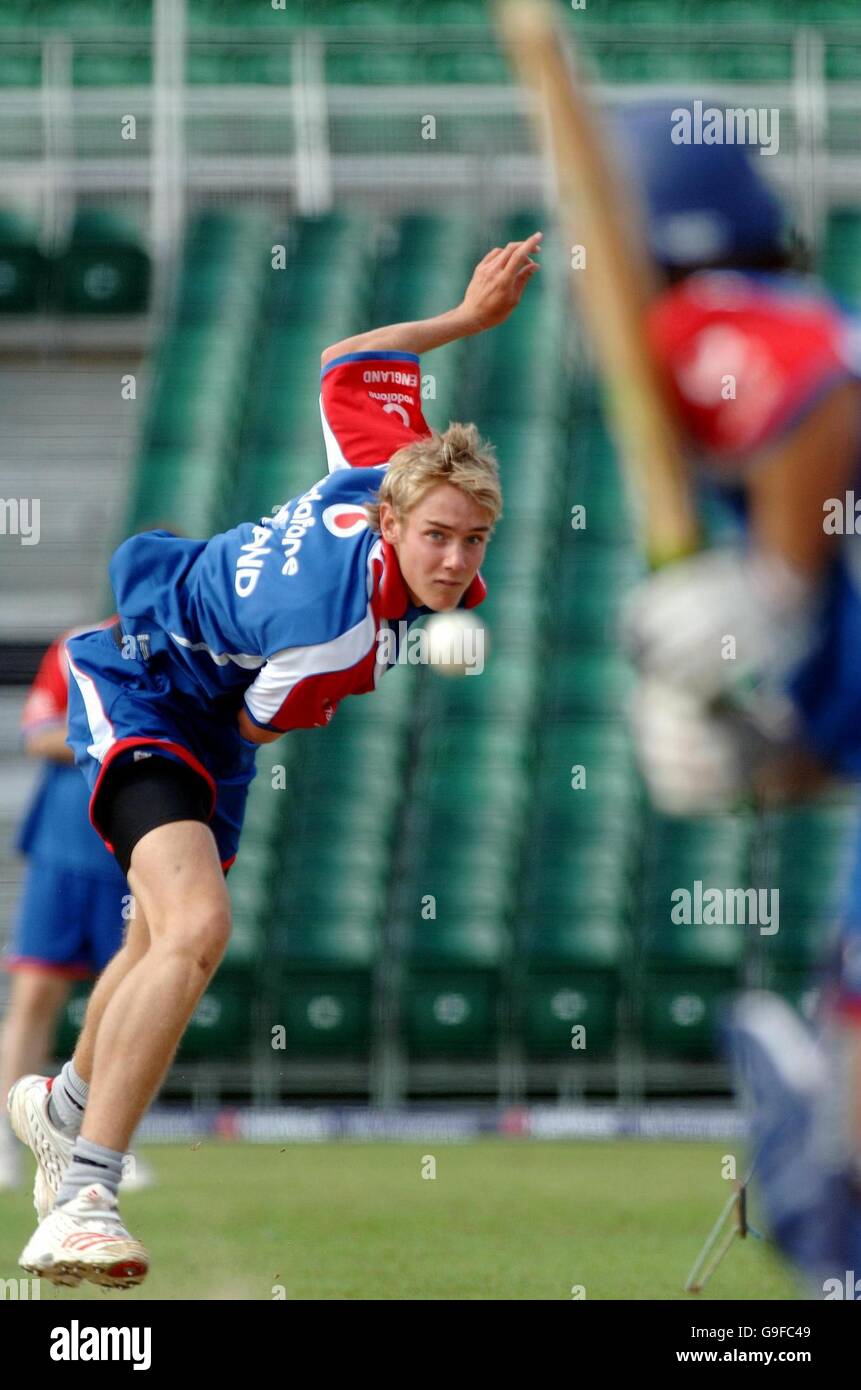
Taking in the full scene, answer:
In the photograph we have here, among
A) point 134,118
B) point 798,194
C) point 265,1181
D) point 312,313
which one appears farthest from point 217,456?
point 265,1181

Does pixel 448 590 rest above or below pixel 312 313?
below

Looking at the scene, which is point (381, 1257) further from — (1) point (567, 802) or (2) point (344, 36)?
(2) point (344, 36)

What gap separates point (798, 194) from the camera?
38.1ft

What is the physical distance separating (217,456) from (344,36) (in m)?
2.72

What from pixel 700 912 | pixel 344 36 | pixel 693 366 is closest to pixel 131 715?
pixel 693 366

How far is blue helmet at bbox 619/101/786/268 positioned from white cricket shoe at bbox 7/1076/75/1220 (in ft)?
8.86

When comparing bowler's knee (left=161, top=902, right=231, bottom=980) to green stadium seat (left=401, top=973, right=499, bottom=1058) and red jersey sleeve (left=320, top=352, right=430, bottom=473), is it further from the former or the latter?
green stadium seat (left=401, top=973, right=499, bottom=1058)

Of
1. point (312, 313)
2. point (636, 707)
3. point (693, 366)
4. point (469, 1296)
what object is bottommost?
point (469, 1296)

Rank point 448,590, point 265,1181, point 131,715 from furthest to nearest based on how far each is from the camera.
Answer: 1. point 265,1181
2. point 131,715
3. point 448,590

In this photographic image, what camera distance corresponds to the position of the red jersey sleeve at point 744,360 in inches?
90.2

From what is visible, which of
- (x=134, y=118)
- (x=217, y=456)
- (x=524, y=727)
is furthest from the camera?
(x=134, y=118)

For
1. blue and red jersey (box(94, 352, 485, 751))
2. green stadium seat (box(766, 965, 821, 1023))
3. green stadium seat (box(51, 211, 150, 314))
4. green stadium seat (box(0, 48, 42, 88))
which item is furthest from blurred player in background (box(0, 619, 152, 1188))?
green stadium seat (box(0, 48, 42, 88))

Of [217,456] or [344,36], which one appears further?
[344,36]

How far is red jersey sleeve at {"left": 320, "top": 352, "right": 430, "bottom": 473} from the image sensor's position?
4633 millimetres
